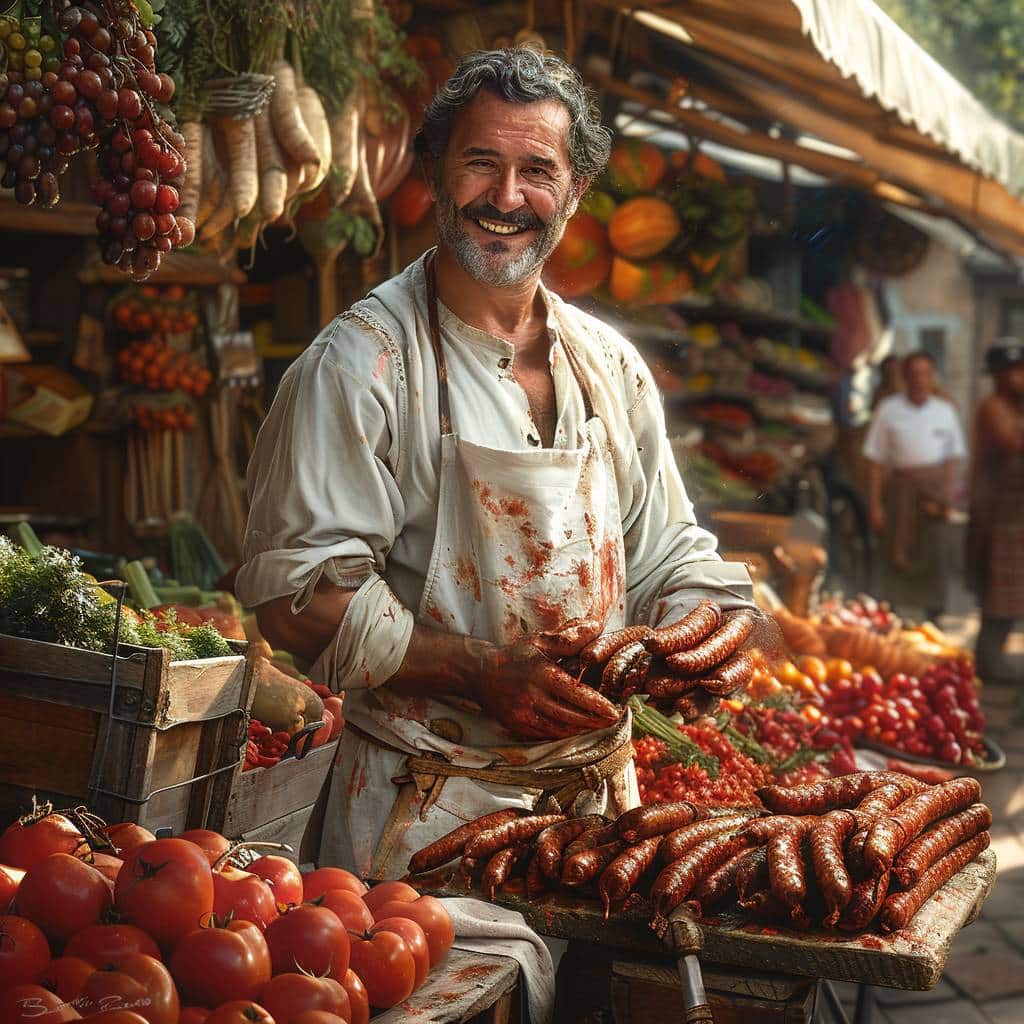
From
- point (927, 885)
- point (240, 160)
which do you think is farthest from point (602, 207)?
point (927, 885)

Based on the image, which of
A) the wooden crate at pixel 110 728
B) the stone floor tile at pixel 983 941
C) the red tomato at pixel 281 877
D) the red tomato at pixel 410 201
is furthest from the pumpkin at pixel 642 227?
the red tomato at pixel 281 877

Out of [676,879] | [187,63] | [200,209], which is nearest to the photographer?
[676,879]

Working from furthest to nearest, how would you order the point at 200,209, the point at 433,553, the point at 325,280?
1. the point at 325,280
2. the point at 200,209
3. the point at 433,553

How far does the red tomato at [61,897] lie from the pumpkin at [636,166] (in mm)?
5083

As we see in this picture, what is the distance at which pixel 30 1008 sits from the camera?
1716 millimetres

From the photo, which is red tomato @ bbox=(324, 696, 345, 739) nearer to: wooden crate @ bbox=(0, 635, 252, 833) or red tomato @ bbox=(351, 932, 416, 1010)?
wooden crate @ bbox=(0, 635, 252, 833)

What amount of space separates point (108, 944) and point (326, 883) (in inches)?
17.1

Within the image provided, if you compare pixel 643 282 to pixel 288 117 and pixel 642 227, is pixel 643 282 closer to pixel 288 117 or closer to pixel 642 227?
pixel 642 227

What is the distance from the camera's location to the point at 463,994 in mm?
2117

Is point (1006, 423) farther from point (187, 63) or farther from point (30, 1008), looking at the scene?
point (30, 1008)

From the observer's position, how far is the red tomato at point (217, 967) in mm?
1850

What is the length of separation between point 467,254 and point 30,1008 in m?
1.74

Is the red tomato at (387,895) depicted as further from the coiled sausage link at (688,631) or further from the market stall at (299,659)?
the coiled sausage link at (688,631)

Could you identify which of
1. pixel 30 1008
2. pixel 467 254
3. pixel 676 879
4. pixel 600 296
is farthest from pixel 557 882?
pixel 600 296
